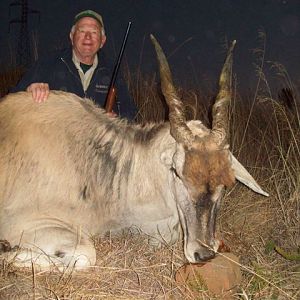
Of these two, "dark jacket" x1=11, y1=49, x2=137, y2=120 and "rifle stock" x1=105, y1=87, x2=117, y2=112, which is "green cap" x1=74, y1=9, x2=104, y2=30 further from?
"rifle stock" x1=105, y1=87, x2=117, y2=112

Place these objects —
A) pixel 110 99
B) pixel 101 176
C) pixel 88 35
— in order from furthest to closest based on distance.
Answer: pixel 88 35 < pixel 110 99 < pixel 101 176

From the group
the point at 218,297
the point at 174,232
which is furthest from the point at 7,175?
the point at 218,297

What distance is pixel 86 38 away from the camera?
216 inches

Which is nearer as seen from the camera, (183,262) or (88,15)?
(183,262)

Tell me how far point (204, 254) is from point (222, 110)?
3.45ft

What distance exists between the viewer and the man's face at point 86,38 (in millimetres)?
5469

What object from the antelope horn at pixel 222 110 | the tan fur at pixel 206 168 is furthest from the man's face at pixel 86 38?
the tan fur at pixel 206 168

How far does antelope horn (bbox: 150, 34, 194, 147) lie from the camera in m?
3.53

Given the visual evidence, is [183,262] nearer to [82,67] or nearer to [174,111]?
[174,111]

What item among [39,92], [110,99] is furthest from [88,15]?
[39,92]

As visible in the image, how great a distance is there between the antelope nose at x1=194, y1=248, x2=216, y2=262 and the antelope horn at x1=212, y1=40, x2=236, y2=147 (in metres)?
0.72

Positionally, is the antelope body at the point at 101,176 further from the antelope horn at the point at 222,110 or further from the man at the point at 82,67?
the man at the point at 82,67

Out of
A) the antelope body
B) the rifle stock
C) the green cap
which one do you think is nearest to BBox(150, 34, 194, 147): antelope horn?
the antelope body

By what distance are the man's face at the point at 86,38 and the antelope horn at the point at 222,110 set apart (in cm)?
198
